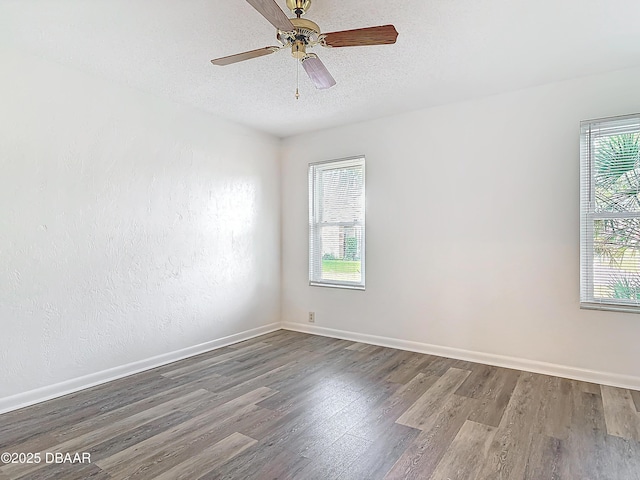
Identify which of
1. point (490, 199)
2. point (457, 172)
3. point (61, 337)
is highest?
point (457, 172)

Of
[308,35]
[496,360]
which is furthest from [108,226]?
[496,360]

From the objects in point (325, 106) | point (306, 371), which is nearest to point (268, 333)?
point (306, 371)

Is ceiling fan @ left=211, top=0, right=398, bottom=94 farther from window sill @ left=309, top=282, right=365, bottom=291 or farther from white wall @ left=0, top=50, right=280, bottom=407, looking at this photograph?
window sill @ left=309, top=282, right=365, bottom=291

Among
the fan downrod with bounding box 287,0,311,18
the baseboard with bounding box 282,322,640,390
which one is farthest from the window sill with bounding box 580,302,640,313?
the fan downrod with bounding box 287,0,311,18

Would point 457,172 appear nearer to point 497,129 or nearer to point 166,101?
point 497,129

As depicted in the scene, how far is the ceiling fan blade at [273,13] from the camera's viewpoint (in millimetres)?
1700

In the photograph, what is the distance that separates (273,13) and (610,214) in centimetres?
302

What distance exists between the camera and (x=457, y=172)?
3779 mm

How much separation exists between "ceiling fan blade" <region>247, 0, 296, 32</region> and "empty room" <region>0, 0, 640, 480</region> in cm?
1

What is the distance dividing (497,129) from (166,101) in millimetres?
3179

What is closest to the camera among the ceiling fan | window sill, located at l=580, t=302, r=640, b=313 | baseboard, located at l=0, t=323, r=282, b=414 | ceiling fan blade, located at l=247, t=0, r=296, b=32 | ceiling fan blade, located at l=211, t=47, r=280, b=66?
ceiling fan blade, located at l=247, t=0, r=296, b=32

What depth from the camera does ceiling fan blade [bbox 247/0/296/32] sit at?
170 cm

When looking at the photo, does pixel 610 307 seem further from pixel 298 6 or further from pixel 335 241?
pixel 298 6

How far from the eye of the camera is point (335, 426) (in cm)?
241
